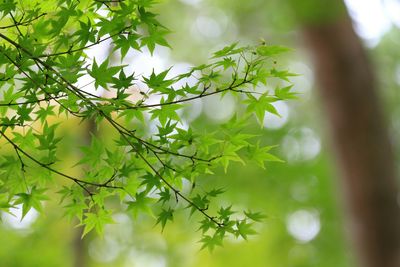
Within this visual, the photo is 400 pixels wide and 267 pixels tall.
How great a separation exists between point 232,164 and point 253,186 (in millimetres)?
331

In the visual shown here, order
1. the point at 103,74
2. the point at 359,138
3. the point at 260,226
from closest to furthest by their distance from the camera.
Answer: the point at 103,74, the point at 359,138, the point at 260,226

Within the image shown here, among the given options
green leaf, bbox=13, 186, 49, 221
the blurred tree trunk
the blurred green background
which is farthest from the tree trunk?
green leaf, bbox=13, 186, 49, 221

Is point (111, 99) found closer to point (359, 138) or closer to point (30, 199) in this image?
point (30, 199)

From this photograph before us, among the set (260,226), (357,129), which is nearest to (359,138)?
(357,129)

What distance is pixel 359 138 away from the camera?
436cm

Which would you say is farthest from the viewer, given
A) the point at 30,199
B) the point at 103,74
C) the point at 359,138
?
the point at 359,138

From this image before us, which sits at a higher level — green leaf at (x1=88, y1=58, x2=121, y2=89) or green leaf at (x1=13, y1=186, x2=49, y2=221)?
green leaf at (x1=88, y1=58, x2=121, y2=89)

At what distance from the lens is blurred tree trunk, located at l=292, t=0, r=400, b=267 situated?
163 inches

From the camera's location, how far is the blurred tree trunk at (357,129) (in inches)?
163

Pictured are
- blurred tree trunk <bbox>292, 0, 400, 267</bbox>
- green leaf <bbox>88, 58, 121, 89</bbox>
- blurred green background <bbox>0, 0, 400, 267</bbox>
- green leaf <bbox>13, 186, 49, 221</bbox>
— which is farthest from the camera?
blurred green background <bbox>0, 0, 400, 267</bbox>

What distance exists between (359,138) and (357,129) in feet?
0.22

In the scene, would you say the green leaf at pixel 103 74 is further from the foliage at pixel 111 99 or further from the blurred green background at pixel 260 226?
the blurred green background at pixel 260 226

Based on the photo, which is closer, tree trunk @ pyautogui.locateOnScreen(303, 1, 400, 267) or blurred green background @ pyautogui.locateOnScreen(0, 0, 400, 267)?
tree trunk @ pyautogui.locateOnScreen(303, 1, 400, 267)

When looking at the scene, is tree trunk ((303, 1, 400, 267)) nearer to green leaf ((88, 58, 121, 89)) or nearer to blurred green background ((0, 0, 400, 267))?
blurred green background ((0, 0, 400, 267))
